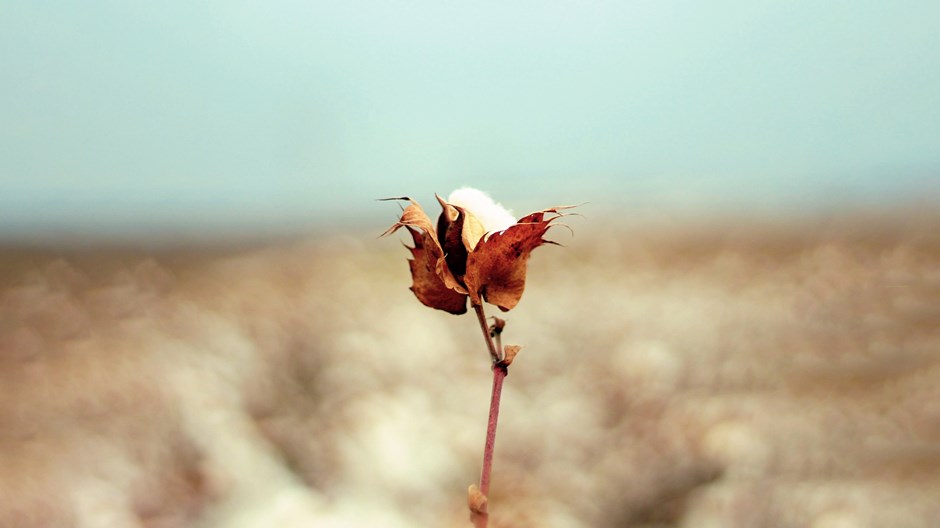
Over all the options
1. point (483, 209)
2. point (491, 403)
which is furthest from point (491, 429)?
point (483, 209)

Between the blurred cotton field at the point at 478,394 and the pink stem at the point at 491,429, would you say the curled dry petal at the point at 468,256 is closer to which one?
the pink stem at the point at 491,429

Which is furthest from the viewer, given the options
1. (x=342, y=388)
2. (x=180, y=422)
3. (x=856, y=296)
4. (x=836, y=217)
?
(x=836, y=217)

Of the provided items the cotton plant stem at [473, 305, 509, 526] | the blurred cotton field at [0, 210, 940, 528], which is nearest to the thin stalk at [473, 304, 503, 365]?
the cotton plant stem at [473, 305, 509, 526]

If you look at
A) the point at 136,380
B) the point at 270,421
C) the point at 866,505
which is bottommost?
the point at 866,505

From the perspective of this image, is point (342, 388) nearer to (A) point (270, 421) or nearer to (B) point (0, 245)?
(A) point (270, 421)

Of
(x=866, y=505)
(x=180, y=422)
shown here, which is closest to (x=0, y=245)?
(x=180, y=422)

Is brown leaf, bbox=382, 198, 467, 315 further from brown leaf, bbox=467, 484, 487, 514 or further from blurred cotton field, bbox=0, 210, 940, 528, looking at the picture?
blurred cotton field, bbox=0, 210, 940, 528
